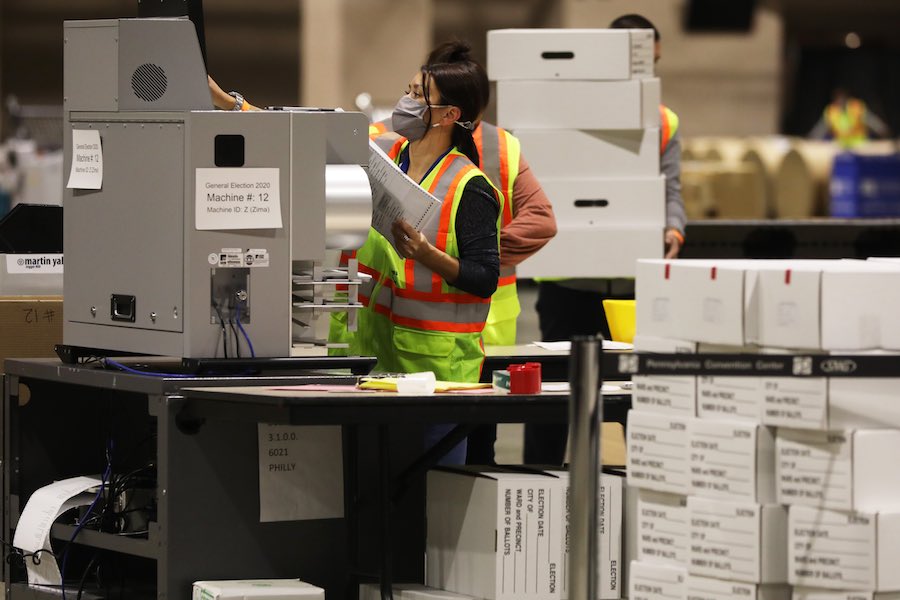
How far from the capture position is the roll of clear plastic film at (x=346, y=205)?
4.45m

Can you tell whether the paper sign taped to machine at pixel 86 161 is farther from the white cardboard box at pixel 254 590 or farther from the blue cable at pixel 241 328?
the white cardboard box at pixel 254 590

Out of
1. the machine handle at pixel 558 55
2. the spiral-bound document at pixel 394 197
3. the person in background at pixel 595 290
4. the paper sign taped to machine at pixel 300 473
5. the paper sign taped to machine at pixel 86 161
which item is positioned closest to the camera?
the paper sign taped to machine at pixel 300 473

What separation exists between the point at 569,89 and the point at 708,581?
3582 mm

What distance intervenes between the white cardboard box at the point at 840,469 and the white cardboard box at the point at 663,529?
0.25m

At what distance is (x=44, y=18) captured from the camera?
21797 mm

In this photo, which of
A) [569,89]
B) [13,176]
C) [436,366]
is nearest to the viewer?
[436,366]

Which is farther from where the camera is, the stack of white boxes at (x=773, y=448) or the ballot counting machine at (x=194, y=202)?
the ballot counting machine at (x=194, y=202)

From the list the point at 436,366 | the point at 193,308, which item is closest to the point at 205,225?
the point at 193,308

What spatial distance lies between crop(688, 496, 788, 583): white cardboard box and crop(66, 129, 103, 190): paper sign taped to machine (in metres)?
1.88

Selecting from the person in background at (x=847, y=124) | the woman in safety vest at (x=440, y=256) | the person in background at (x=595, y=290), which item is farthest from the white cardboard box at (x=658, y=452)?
the person in background at (x=847, y=124)

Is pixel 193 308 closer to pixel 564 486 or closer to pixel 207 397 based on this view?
pixel 207 397

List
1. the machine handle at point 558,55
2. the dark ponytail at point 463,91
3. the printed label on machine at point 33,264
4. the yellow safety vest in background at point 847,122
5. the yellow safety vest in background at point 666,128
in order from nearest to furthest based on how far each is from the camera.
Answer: the dark ponytail at point 463,91 < the printed label on machine at point 33,264 < the machine handle at point 558,55 < the yellow safety vest in background at point 666,128 < the yellow safety vest in background at point 847,122

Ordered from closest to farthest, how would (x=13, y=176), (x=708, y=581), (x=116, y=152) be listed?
(x=708, y=581)
(x=116, y=152)
(x=13, y=176)

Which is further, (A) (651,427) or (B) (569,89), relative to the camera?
(B) (569,89)
